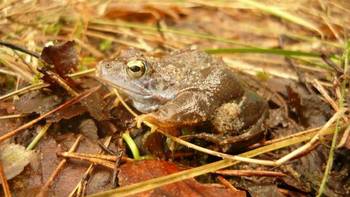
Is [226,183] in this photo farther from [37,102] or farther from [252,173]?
[37,102]

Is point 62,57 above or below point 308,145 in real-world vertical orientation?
above

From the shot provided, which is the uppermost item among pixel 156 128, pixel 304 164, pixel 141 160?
pixel 156 128

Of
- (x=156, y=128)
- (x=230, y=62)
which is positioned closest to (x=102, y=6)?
(x=230, y=62)

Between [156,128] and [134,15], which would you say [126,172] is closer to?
[156,128]

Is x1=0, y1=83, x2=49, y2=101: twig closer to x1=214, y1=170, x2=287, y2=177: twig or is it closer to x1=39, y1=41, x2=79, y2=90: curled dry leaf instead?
x1=39, y1=41, x2=79, y2=90: curled dry leaf

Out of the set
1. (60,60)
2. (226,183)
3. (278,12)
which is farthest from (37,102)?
(278,12)
